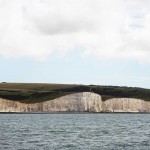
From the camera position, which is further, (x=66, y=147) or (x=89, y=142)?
(x=89, y=142)

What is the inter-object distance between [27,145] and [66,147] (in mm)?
4680

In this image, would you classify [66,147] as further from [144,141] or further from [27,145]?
[144,141]

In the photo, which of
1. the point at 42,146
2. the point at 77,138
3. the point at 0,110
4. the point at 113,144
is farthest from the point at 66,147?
the point at 0,110

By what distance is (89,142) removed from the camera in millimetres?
63906

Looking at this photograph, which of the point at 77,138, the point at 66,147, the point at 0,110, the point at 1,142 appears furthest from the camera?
the point at 0,110

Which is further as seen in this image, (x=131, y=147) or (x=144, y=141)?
(x=144, y=141)

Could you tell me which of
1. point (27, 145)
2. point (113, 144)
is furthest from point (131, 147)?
point (27, 145)

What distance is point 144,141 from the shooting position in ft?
215

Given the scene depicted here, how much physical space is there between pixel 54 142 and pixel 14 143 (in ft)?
17.6

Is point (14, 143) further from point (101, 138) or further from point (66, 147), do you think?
point (101, 138)

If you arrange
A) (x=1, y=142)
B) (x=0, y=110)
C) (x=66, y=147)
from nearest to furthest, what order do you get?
(x=66, y=147) < (x=1, y=142) < (x=0, y=110)

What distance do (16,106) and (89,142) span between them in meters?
138

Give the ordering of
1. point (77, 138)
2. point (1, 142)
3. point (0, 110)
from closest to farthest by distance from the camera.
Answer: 1. point (1, 142)
2. point (77, 138)
3. point (0, 110)

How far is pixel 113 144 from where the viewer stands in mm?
61594
